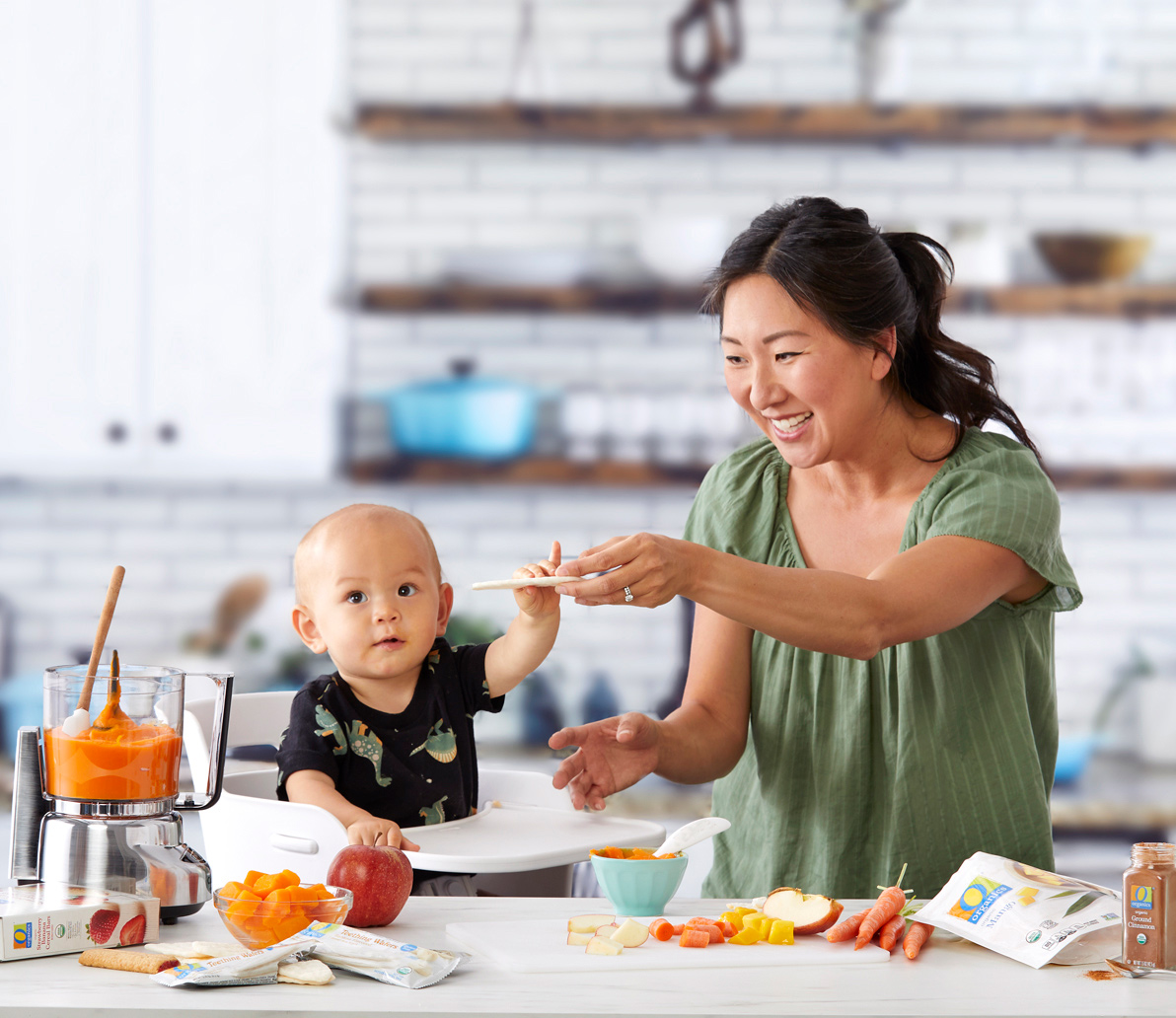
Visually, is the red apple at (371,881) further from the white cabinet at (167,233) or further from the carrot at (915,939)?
the white cabinet at (167,233)

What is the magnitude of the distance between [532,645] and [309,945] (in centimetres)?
69

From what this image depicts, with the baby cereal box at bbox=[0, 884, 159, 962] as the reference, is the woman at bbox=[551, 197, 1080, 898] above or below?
above

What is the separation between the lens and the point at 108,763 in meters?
1.25

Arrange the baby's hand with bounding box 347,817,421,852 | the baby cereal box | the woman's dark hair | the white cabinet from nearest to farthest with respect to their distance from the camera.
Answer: the baby cereal box < the baby's hand with bounding box 347,817,421,852 < the woman's dark hair < the white cabinet

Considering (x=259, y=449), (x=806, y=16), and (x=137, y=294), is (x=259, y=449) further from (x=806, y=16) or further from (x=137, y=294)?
(x=806, y=16)

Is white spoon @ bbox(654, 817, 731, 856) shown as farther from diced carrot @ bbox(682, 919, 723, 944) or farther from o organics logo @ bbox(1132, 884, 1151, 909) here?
o organics logo @ bbox(1132, 884, 1151, 909)

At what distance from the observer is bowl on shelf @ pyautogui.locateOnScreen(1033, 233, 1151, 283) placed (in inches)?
139

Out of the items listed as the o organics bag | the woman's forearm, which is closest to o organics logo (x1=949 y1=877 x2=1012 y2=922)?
the o organics bag

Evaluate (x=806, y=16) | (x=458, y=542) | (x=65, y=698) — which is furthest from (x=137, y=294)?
(x=65, y=698)

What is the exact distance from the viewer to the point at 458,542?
12.1 feet

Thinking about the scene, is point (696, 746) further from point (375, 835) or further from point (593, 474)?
point (593, 474)

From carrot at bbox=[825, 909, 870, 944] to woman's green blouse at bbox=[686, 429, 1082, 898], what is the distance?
505 millimetres

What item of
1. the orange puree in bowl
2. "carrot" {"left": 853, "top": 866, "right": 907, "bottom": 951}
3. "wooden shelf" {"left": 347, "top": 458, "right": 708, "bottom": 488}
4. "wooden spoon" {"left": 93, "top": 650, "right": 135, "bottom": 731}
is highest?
"wooden shelf" {"left": 347, "top": 458, "right": 708, "bottom": 488}

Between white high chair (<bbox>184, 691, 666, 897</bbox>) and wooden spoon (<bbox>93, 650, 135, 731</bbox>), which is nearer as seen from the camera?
wooden spoon (<bbox>93, 650, 135, 731</bbox>)
